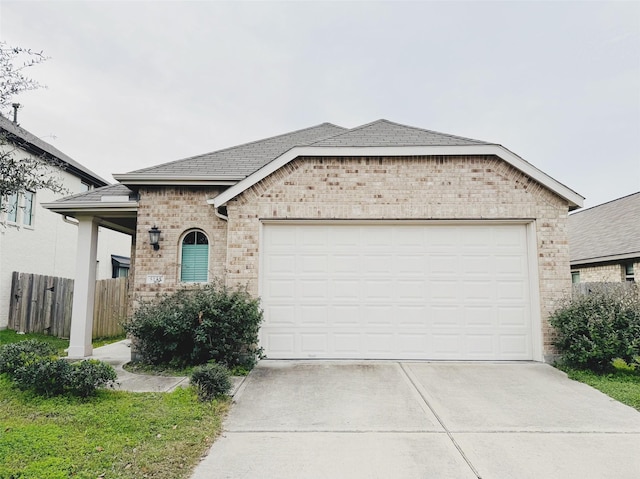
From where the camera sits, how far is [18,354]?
6395 mm

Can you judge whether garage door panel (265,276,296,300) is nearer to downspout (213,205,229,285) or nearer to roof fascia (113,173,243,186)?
downspout (213,205,229,285)

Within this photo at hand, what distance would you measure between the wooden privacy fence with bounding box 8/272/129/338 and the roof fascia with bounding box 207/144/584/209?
296 inches

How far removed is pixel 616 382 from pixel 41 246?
19.5 metres

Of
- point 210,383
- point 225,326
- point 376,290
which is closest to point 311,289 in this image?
point 376,290

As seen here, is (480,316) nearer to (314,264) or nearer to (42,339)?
(314,264)

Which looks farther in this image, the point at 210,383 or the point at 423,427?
the point at 210,383

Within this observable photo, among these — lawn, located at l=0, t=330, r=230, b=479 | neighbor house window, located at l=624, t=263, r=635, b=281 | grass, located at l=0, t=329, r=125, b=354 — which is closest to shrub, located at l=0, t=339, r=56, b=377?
lawn, located at l=0, t=330, r=230, b=479

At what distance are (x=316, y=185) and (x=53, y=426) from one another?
573cm

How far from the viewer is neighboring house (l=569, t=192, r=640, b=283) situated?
44.1 feet

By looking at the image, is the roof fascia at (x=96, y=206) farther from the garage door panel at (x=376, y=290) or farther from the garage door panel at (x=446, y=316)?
the garage door panel at (x=446, y=316)

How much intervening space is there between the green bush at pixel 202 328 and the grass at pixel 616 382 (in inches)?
222

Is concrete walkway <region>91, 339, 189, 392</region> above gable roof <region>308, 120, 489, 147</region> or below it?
below

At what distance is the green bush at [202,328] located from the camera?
7332 mm

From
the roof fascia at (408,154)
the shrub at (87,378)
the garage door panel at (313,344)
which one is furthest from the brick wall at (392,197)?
the shrub at (87,378)
